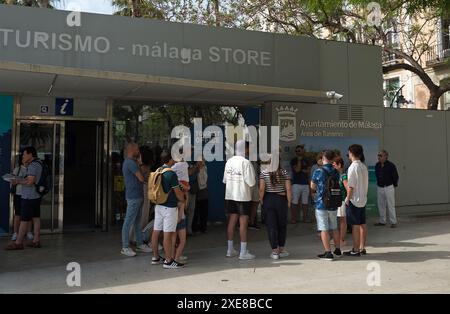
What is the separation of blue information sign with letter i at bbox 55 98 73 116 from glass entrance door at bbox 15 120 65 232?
0.21m

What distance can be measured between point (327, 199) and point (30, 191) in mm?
4927

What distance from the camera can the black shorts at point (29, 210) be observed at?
25.3 feet

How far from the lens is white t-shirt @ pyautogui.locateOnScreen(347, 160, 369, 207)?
7.14 meters

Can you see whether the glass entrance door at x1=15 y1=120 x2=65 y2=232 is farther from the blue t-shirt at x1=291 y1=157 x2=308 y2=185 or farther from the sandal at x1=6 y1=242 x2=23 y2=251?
the blue t-shirt at x1=291 y1=157 x2=308 y2=185

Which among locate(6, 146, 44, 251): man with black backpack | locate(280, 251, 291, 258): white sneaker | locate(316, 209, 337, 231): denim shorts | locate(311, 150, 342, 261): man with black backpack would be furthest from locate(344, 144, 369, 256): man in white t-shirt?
locate(6, 146, 44, 251): man with black backpack

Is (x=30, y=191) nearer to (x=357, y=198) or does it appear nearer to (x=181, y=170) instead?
(x=181, y=170)

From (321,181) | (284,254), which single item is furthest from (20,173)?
(321,181)

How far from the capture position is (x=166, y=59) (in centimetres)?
988

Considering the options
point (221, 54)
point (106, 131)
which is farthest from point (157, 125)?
point (221, 54)

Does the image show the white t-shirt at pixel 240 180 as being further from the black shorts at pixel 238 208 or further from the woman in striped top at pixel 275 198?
the woman in striped top at pixel 275 198

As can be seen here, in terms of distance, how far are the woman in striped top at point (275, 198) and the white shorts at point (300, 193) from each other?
352 centimetres

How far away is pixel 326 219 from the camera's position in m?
6.96
